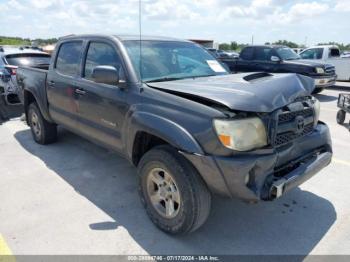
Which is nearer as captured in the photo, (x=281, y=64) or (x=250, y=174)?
(x=250, y=174)

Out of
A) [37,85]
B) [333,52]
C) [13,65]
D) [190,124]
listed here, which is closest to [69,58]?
[37,85]

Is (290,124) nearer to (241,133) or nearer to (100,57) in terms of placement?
(241,133)

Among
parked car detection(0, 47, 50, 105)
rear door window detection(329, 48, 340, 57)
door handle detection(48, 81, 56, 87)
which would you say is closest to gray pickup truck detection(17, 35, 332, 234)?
door handle detection(48, 81, 56, 87)

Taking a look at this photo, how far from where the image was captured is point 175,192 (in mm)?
2977

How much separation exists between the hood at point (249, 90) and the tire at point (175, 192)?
58cm

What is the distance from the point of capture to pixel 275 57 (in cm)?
1109

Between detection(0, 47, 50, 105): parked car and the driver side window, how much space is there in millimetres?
4094

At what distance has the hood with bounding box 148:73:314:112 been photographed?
2672mm

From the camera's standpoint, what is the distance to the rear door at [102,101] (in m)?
3.55

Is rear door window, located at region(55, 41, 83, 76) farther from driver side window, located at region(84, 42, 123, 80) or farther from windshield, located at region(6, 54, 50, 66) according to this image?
windshield, located at region(6, 54, 50, 66)

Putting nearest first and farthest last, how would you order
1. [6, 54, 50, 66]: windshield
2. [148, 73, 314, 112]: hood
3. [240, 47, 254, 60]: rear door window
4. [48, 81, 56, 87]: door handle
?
[148, 73, 314, 112]: hood → [48, 81, 56, 87]: door handle → [6, 54, 50, 66]: windshield → [240, 47, 254, 60]: rear door window

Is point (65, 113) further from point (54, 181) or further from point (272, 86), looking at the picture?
point (272, 86)

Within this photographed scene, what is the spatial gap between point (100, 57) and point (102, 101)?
60 centimetres

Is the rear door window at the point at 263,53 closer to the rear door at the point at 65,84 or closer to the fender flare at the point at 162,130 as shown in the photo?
the rear door at the point at 65,84
